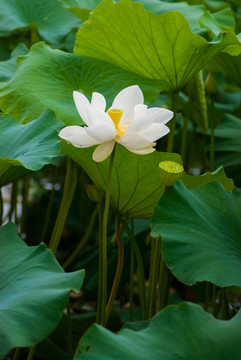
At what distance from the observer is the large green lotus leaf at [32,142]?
3.22ft

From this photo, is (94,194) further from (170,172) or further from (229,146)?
(229,146)

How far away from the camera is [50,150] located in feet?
3.28

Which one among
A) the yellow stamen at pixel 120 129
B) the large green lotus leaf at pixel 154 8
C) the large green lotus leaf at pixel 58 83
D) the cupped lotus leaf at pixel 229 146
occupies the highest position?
the yellow stamen at pixel 120 129

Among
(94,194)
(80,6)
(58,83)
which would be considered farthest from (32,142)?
(80,6)

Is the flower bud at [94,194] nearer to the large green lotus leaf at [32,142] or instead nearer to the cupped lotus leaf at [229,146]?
the large green lotus leaf at [32,142]

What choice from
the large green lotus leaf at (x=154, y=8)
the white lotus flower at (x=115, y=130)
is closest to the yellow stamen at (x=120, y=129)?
the white lotus flower at (x=115, y=130)

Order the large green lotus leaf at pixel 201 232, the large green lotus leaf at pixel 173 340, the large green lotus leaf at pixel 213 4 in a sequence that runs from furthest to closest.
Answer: the large green lotus leaf at pixel 213 4 → the large green lotus leaf at pixel 201 232 → the large green lotus leaf at pixel 173 340

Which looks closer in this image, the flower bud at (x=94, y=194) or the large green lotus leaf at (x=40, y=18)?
the flower bud at (x=94, y=194)

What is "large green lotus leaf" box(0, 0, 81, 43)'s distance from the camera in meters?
1.78

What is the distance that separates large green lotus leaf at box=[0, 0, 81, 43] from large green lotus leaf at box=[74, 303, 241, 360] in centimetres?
120

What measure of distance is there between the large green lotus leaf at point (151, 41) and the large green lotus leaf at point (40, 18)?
1.76 ft

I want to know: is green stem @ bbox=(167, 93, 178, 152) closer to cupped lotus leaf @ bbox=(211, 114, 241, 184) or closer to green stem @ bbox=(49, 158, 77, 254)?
green stem @ bbox=(49, 158, 77, 254)

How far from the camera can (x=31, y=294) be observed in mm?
800

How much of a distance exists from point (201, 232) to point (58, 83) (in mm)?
536
